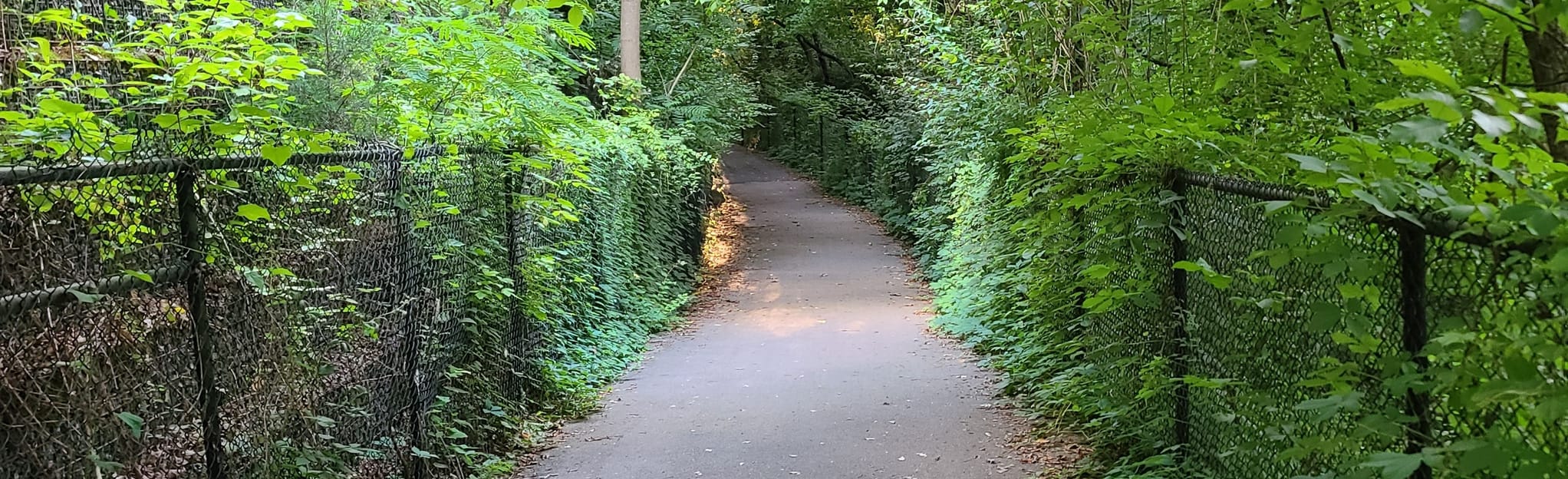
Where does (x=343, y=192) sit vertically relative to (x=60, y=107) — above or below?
below

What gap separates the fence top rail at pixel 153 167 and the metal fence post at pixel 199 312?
7 cm

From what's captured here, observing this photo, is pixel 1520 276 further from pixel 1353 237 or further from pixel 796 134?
pixel 796 134

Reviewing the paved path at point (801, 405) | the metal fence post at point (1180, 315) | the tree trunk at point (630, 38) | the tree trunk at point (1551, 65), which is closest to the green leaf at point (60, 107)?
the paved path at point (801, 405)

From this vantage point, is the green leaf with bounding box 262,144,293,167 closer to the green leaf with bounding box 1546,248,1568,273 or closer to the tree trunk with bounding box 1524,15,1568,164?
the green leaf with bounding box 1546,248,1568,273

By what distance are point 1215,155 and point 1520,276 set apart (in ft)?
7.06

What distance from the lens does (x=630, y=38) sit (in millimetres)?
14320

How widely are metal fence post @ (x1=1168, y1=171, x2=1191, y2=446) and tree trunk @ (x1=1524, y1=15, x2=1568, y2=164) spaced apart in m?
1.81

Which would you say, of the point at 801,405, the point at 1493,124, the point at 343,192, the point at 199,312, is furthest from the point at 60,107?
the point at 801,405

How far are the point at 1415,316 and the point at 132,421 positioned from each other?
3297 mm

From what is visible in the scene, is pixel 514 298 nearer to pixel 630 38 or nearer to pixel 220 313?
pixel 220 313

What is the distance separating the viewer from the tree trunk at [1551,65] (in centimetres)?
254

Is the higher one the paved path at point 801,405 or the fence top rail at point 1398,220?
the fence top rail at point 1398,220

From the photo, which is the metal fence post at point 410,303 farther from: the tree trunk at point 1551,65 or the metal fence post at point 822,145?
the metal fence post at point 822,145

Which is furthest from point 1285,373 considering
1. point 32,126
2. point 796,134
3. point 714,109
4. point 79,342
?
point 796,134
